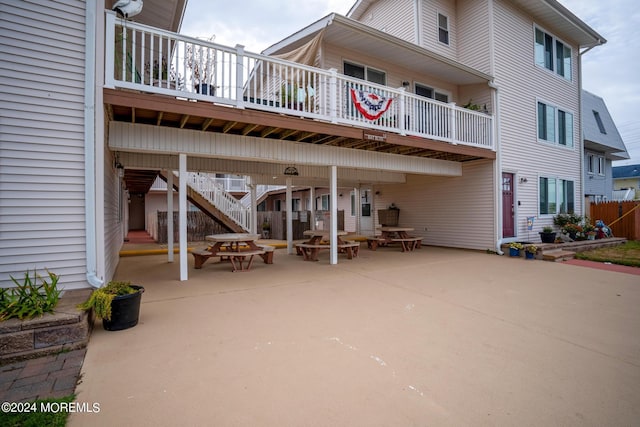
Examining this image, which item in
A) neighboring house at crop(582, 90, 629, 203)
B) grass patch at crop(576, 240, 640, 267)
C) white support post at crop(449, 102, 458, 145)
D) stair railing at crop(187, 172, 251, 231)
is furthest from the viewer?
neighboring house at crop(582, 90, 629, 203)

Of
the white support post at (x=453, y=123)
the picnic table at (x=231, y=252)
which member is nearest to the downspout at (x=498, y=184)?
the white support post at (x=453, y=123)

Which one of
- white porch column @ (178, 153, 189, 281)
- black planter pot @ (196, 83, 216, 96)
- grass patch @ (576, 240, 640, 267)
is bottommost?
grass patch @ (576, 240, 640, 267)

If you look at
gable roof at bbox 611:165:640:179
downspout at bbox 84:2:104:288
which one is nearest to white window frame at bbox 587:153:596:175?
gable roof at bbox 611:165:640:179

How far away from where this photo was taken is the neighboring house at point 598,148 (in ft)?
58.4

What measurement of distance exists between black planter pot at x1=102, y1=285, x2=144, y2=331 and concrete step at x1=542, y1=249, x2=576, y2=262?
10.4m

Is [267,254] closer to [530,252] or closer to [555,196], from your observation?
[530,252]

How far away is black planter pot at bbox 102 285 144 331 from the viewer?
12.2ft

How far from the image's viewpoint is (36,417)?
2.08 metres

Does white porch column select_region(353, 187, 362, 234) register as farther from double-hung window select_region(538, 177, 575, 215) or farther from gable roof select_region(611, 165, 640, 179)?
gable roof select_region(611, 165, 640, 179)

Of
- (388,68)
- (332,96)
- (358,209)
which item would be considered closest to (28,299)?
(332,96)

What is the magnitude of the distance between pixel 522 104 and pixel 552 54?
3.45 metres

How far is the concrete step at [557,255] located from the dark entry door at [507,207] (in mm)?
1366

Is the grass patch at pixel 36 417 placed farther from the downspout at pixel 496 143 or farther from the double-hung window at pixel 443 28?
the double-hung window at pixel 443 28

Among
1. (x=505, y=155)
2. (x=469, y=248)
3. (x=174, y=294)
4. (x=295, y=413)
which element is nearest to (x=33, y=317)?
(x=174, y=294)
